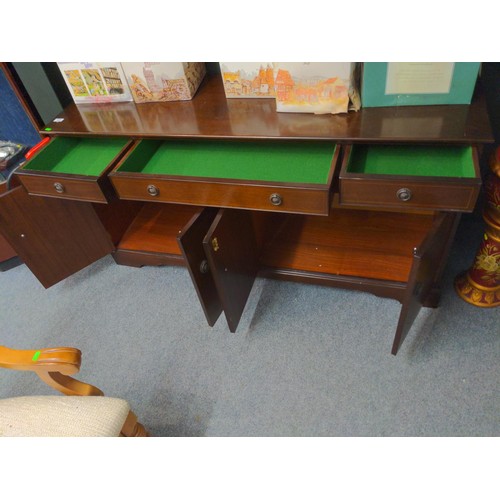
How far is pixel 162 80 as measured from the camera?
1.21 m

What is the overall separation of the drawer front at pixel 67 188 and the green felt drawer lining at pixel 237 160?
91mm

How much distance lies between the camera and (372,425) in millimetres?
1152

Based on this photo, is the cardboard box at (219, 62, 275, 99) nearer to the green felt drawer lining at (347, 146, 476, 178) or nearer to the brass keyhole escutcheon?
the green felt drawer lining at (347, 146, 476, 178)

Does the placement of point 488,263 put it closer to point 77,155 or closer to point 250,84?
point 250,84

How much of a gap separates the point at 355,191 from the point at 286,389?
2.14 feet

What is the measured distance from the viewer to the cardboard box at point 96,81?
1.21m

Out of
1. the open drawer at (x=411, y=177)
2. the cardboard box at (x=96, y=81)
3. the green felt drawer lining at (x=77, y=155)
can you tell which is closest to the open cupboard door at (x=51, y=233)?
the green felt drawer lining at (x=77, y=155)

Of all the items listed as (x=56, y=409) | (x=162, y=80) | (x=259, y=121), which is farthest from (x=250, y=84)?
(x=56, y=409)

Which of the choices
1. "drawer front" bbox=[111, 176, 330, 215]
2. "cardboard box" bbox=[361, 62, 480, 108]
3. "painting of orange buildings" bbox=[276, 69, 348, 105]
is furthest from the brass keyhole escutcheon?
"cardboard box" bbox=[361, 62, 480, 108]

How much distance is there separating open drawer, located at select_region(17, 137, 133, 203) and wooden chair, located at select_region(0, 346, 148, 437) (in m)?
0.47

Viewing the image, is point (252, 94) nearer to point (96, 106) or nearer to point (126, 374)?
point (96, 106)

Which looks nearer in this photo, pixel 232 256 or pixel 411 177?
pixel 411 177

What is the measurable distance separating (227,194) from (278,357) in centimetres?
58

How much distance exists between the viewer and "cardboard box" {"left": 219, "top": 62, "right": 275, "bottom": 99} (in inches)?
44.1
